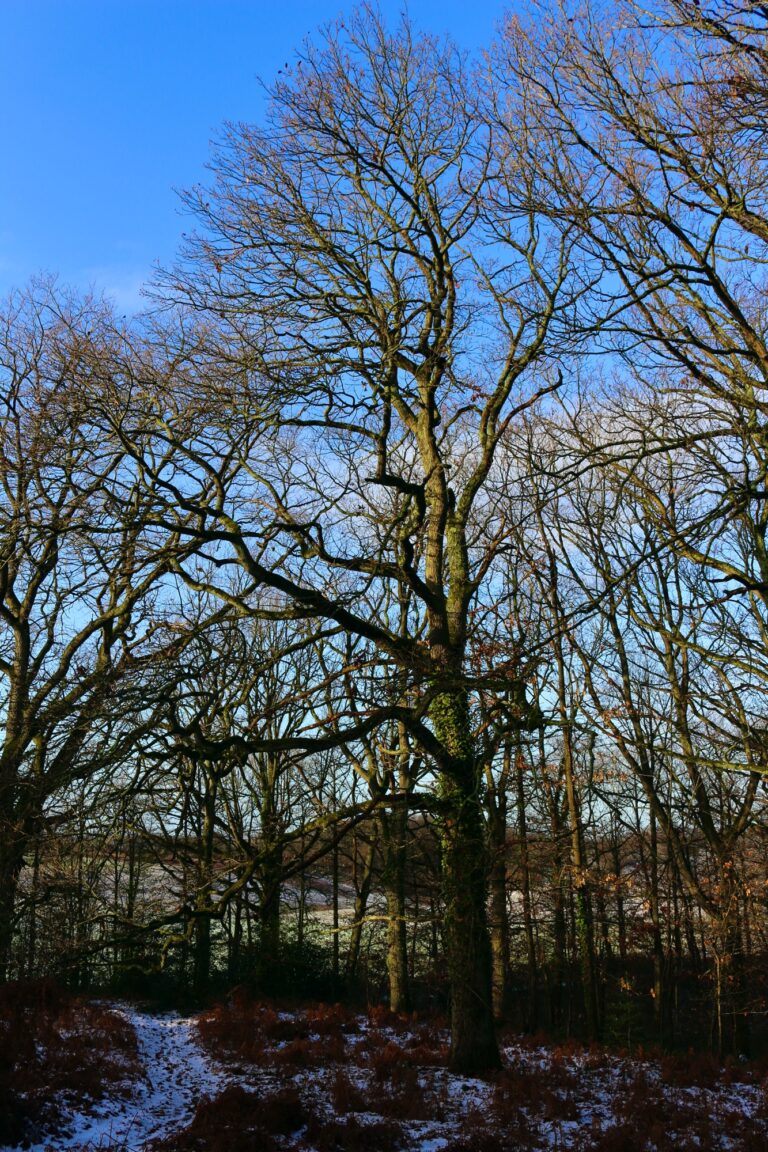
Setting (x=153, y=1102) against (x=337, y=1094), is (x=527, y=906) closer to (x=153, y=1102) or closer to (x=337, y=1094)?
(x=337, y=1094)

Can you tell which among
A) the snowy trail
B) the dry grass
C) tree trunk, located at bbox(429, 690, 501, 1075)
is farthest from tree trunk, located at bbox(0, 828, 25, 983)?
tree trunk, located at bbox(429, 690, 501, 1075)

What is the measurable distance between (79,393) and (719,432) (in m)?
6.01

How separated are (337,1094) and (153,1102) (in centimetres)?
218

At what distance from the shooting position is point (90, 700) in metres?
6.72

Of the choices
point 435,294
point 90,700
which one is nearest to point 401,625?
point 435,294

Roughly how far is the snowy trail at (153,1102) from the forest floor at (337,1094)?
0.09 feet

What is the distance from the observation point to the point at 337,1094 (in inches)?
363

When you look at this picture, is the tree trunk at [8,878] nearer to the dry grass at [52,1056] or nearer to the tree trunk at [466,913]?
the dry grass at [52,1056]

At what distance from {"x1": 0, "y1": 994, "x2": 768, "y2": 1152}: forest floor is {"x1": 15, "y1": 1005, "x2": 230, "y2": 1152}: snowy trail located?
0.09 feet

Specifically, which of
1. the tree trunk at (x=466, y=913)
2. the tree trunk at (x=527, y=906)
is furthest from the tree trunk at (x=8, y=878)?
the tree trunk at (x=527, y=906)

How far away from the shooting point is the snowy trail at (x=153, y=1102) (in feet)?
25.9

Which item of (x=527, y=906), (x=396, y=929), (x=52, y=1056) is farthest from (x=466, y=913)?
(x=527, y=906)

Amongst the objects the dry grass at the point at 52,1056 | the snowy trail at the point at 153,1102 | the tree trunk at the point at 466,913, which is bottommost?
the snowy trail at the point at 153,1102

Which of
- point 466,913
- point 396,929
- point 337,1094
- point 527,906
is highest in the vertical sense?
point 466,913
